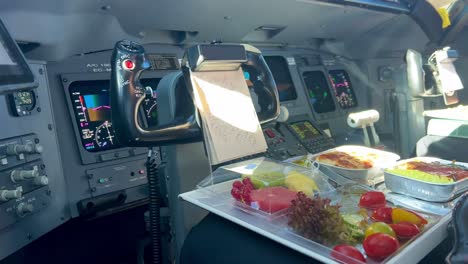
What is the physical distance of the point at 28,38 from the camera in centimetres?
128

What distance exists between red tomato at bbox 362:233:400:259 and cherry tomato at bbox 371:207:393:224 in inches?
5.7

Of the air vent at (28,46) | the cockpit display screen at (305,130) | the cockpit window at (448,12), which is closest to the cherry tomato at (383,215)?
the cockpit display screen at (305,130)

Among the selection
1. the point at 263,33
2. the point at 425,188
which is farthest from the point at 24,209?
the point at 263,33

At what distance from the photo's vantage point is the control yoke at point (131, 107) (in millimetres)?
878

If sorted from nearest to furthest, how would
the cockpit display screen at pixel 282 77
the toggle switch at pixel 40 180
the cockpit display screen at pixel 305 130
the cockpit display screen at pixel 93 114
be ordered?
the toggle switch at pixel 40 180 → the cockpit display screen at pixel 93 114 → the cockpit display screen at pixel 305 130 → the cockpit display screen at pixel 282 77

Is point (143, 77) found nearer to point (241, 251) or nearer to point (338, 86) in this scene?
point (241, 251)

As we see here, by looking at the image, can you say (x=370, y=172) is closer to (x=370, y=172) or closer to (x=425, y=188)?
(x=370, y=172)

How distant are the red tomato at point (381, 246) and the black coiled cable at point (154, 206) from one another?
26.7 inches

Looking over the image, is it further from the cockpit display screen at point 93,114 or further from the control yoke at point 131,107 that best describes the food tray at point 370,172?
the cockpit display screen at point 93,114

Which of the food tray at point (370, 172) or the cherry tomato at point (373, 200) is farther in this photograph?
the food tray at point (370, 172)

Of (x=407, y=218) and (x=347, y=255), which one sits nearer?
(x=347, y=255)

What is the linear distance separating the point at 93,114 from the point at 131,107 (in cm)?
69

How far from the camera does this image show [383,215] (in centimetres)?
80

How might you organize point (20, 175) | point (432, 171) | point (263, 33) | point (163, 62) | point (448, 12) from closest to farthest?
point (432, 171), point (20, 175), point (163, 62), point (263, 33), point (448, 12)
